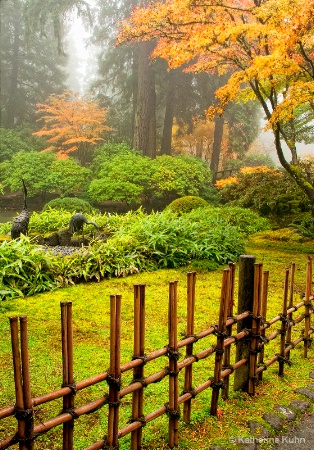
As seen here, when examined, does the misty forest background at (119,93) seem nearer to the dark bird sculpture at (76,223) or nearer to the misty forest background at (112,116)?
the misty forest background at (112,116)

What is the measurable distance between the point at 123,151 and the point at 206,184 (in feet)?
13.6

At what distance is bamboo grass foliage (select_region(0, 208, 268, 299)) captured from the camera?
5367 mm

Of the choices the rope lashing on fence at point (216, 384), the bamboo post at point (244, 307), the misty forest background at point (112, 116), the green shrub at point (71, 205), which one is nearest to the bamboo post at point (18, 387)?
the rope lashing on fence at point (216, 384)

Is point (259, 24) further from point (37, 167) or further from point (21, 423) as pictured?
point (37, 167)

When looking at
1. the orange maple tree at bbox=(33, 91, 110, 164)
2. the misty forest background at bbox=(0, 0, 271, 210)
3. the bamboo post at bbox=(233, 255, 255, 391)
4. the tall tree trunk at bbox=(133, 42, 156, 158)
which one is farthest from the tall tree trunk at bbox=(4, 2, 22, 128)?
the bamboo post at bbox=(233, 255, 255, 391)

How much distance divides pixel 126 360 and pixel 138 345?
4.57 feet

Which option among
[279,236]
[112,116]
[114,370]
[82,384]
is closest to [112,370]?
[114,370]

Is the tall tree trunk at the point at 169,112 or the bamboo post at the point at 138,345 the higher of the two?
the tall tree trunk at the point at 169,112

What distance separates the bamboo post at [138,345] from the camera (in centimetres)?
187

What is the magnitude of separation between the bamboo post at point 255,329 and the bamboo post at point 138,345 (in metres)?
1.00

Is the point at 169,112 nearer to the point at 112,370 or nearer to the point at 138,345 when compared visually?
the point at 138,345

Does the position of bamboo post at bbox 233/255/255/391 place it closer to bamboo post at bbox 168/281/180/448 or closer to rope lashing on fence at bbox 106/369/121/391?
bamboo post at bbox 168/281/180/448

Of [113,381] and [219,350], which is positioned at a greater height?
[113,381]

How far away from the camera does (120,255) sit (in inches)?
256
